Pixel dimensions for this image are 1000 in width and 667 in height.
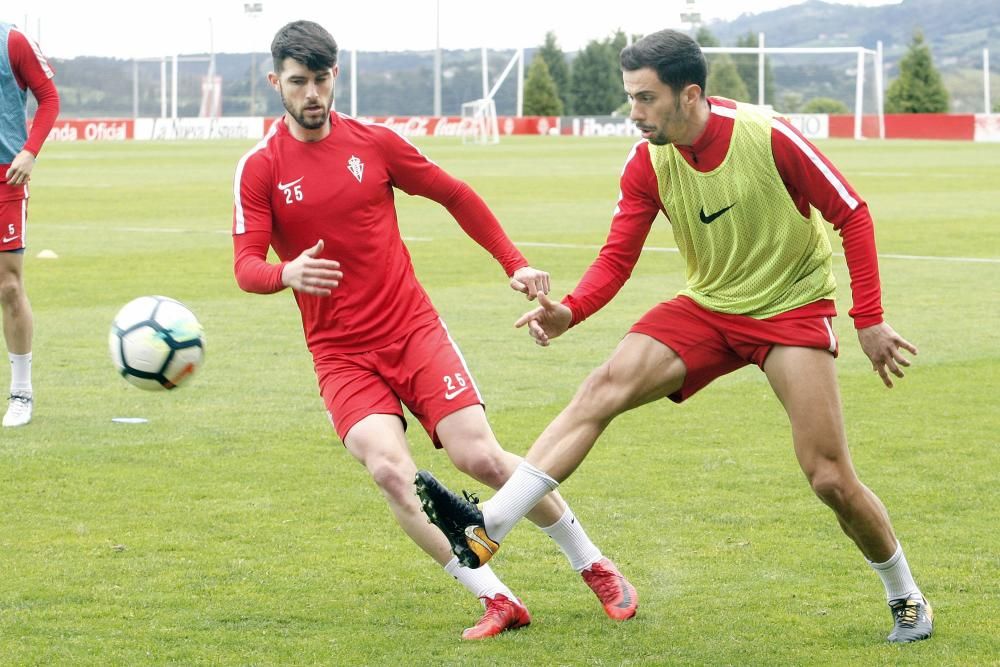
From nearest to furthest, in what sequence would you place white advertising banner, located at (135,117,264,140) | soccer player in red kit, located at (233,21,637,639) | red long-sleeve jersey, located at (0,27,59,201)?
soccer player in red kit, located at (233,21,637,639) < red long-sleeve jersey, located at (0,27,59,201) < white advertising banner, located at (135,117,264,140)

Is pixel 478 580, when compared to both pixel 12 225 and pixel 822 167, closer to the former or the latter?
pixel 822 167

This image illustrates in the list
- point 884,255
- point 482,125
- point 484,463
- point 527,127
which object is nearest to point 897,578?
point 484,463

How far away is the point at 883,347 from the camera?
5.22 meters

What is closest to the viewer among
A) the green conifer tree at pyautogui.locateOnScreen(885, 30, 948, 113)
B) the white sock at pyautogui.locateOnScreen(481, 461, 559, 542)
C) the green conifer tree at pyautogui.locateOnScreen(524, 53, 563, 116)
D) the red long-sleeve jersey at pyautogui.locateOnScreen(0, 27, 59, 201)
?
the white sock at pyautogui.locateOnScreen(481, 461, 559, 542)

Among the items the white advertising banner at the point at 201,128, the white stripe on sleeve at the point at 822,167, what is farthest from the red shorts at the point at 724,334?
the white advertising banner at the point at 201,128

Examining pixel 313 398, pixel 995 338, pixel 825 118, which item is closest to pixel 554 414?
pixel 313 398

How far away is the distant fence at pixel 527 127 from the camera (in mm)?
65000

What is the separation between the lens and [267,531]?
671 cm

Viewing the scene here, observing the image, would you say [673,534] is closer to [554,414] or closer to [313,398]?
[554,414]

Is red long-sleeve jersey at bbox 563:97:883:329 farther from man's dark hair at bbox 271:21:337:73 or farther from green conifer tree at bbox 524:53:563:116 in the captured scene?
green conifer tree at bbox 524:53:563:116

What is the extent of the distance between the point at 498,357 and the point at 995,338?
376cm

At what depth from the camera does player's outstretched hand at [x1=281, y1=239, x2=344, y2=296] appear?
5246 millimetres

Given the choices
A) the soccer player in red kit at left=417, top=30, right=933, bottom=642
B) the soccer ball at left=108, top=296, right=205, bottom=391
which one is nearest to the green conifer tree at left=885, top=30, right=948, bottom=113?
the soccer ball at left=108, top=296, right=205, bottom=391

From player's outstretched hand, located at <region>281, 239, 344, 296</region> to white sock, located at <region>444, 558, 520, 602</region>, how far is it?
40.7 inches
